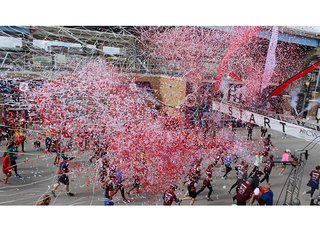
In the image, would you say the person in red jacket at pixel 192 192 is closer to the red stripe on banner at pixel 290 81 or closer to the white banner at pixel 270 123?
the white banner at pixel 270 123

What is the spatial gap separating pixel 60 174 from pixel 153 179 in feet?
3.78

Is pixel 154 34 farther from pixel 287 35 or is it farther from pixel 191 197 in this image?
pixel 191 197

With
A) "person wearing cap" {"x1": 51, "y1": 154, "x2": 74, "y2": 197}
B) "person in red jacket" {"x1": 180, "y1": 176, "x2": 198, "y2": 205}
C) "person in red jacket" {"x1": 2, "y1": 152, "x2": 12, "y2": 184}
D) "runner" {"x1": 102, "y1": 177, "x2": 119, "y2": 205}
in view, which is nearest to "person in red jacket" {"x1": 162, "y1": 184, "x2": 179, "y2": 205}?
"person in red jacket" {"x1": 180, "y1": 176, "x2": 198, "y2": 205}

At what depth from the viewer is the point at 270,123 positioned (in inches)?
139

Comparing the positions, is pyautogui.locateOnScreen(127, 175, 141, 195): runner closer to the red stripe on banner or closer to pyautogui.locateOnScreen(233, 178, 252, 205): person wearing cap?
pyautogui.locateOnScreen(233, 178, 252, 205): person wearing cap

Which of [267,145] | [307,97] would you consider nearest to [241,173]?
[267,145]

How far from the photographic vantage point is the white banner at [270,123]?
3422 millimetres

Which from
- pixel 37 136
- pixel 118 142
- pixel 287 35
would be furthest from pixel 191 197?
pixel 287 35

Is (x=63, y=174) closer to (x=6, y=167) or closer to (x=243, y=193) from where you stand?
(x=6, y=167)

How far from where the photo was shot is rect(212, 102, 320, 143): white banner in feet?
11.2

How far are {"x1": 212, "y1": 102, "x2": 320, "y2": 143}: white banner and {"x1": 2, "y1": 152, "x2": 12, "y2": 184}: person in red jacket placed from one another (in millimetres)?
2665

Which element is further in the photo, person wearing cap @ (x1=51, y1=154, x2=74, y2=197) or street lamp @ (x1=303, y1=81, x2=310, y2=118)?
street lamp @ (x1=303, y1=81, x2=310, y2=118)

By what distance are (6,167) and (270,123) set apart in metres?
3.38

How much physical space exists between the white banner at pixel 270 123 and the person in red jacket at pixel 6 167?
267cm
